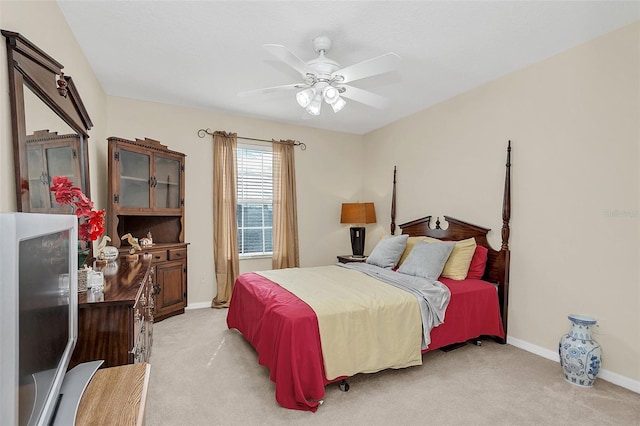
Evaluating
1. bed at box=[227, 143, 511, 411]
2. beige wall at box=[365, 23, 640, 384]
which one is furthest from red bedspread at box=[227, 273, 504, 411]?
beige wall at box=[365, 23, 640, 384]

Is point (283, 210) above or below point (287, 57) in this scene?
below

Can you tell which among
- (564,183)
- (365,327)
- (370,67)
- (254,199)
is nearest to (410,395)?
(365,327)

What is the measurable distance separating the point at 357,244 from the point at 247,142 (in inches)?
87.8

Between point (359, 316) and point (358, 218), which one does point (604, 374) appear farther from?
point (358, 218)

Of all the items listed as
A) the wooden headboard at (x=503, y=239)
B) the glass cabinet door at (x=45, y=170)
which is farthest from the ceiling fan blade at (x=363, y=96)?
the glass cabinet door at (x=45, y=170)

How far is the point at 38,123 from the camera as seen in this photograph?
64.0 inches

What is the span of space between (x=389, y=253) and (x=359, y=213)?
1.36 metres

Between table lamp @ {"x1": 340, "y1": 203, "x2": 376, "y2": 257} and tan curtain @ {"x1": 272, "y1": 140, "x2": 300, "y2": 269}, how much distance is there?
0.85m

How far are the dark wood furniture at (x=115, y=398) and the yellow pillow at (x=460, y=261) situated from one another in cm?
283

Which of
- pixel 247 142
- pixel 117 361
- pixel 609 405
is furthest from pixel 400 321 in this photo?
pixel 247 142

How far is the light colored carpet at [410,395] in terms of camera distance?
2.05m

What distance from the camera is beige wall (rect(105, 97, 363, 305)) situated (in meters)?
4.12

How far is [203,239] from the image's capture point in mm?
4457

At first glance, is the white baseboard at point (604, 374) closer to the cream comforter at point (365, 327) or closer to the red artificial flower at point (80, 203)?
the cream comforter at point (365, 327)
